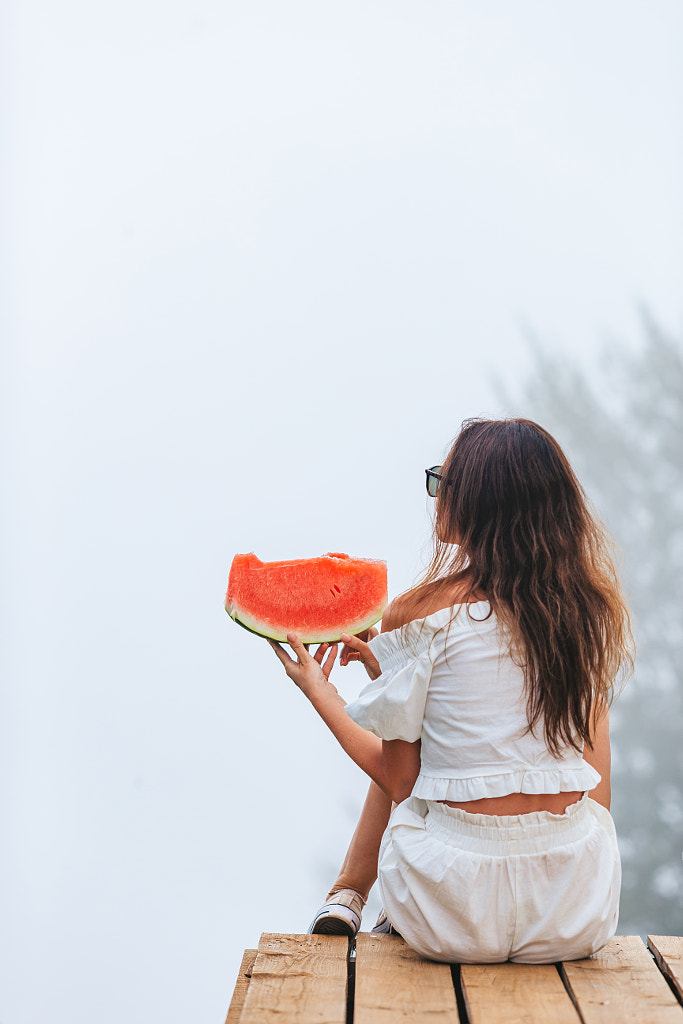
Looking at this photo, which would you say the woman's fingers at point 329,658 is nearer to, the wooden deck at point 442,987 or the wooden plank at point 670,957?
the wooden deck at point 442,987

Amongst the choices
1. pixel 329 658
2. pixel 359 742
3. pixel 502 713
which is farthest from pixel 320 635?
pixel 502 713

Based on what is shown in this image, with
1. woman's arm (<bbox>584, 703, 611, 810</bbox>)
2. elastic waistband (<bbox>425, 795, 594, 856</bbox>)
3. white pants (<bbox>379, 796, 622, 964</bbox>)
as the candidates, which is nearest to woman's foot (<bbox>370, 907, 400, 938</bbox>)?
white pants (<bbox>379, 796, 622, 964</bbox>)

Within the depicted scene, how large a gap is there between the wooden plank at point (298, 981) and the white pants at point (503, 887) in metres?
0.14

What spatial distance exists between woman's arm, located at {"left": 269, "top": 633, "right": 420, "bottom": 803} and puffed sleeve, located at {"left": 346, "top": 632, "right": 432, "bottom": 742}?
0.26 ft

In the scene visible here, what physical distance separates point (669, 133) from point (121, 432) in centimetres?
245

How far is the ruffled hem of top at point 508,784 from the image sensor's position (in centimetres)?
136

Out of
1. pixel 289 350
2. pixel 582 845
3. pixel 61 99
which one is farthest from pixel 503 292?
pixel 582 845

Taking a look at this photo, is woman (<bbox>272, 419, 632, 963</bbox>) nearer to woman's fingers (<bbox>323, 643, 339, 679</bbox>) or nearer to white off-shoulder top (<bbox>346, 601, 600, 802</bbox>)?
white off-shoulder top (<bbox>346, 601, 600, 802</bbox>)

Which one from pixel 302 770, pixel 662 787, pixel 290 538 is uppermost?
pixel 290 538

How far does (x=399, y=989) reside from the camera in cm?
131

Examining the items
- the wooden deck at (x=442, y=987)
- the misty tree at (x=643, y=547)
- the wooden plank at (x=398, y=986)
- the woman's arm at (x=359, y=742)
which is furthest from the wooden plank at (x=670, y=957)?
the misty tree at (x=643, y=547)

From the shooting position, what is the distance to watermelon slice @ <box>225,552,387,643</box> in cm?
178

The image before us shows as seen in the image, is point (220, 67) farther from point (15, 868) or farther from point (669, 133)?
point (15, 868)

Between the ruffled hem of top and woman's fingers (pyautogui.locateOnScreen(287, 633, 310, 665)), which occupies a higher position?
woman's fingers (pyautogui.locateOnScreen(287, 633, 310, 665))
